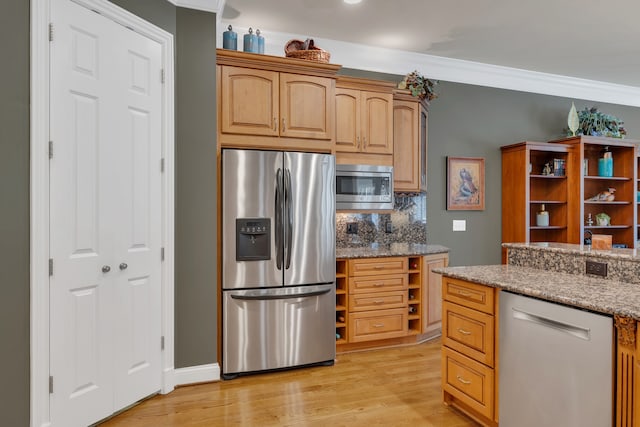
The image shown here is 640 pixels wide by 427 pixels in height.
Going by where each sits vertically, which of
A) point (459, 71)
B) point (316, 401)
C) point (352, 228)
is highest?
point (459, 71)

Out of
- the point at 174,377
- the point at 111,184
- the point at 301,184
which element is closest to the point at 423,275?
the point at 301,184

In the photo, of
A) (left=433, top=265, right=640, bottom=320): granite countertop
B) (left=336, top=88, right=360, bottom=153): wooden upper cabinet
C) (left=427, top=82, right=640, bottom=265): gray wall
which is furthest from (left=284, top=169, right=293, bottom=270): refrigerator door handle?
(left=427, top=82, right=640, bottom=265): gray wall

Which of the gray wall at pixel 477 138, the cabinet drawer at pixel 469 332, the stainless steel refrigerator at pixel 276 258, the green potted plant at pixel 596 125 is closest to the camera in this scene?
the cabinet drawer at pixel 469 332

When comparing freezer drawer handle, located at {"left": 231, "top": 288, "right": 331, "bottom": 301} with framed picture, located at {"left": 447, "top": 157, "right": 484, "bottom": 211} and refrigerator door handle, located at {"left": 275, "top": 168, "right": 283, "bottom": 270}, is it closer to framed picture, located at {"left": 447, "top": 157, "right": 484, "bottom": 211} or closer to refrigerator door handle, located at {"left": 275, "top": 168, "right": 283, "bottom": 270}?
refrigerator door handle, located at {"left": 275, "top": 168, "right": 283, "bottom": 270}

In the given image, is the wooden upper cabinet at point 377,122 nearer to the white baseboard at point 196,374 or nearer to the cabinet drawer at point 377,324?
the cabinet drawer at point 377,324

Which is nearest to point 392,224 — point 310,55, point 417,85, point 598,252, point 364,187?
point 364,187

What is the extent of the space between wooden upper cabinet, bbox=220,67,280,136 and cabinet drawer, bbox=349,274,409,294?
146 cm

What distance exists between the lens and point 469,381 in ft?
8.00

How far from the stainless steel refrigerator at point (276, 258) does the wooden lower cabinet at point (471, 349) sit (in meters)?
1.09

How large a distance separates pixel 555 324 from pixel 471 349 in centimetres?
62

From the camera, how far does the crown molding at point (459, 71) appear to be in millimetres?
4281

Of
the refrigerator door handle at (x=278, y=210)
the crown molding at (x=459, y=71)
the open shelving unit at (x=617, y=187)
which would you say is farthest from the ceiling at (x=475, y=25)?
the refrigerator door handle at (x=278, y=210)

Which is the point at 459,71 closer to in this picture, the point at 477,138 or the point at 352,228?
the point at 477,138

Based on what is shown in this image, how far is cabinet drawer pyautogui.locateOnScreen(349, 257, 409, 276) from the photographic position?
12.1 feet
